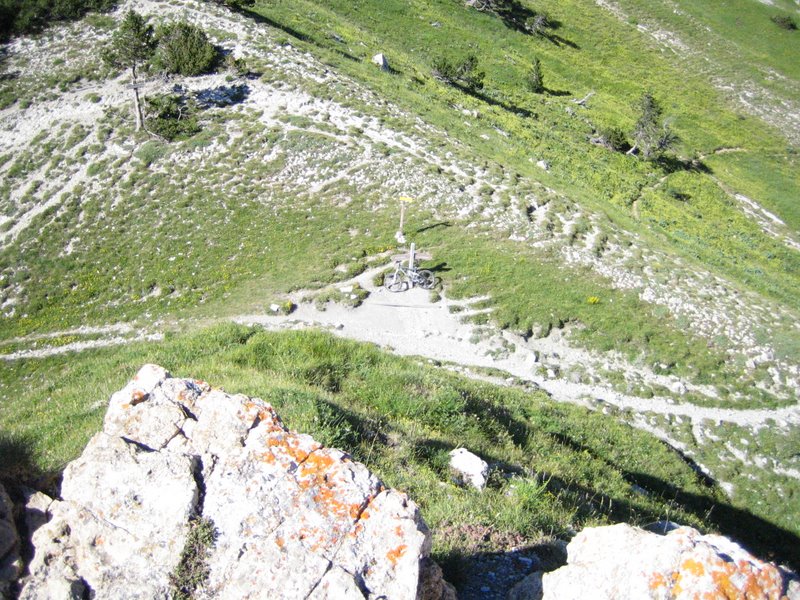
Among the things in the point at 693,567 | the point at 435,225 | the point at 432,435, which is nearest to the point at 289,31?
the point at 435,225

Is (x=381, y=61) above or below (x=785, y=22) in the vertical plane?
below

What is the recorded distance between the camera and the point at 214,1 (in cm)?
4678

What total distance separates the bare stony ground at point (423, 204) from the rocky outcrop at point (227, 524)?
1800cm

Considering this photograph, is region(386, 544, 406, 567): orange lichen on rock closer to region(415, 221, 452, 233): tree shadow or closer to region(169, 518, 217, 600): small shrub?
region(169, 518, 217, 600): small shrub

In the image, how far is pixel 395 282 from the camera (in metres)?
27.8

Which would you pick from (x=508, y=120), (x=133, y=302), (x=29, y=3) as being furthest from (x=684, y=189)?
(x=29, y=3)

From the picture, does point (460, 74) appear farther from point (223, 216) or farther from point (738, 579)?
point (738, 579)

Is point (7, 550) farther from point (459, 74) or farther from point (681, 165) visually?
point (681, 165)

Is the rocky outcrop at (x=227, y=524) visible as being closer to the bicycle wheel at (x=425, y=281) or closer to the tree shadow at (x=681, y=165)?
the bicycle wheel at (x=425, y=281)

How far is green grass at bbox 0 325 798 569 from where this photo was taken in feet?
27.8

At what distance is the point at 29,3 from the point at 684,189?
62.4 meters

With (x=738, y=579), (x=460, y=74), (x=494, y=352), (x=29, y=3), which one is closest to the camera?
(x=738, y=579)

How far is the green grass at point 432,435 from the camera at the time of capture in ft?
27.8

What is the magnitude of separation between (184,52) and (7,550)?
4204 centimetres
